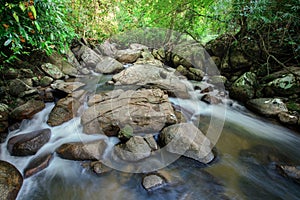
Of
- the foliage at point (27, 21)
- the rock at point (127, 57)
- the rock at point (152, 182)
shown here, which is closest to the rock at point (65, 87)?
the foliage at point (27, 21)

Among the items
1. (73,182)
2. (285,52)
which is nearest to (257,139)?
(285,52)

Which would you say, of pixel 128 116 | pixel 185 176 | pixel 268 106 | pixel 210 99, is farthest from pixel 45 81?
pixel 268 106

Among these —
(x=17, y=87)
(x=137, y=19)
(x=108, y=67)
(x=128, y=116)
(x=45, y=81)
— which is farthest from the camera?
(x=137, y=19)

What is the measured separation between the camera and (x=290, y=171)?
2477 millimetres

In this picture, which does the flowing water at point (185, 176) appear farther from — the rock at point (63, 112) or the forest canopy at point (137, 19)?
the forest canopy at point (137, 19)

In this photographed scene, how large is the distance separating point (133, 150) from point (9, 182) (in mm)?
1503

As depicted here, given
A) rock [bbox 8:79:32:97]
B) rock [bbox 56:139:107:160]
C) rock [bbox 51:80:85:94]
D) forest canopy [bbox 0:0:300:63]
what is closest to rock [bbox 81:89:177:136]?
rock [bbox 56:139:107:160]

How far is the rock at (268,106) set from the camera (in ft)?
12.4

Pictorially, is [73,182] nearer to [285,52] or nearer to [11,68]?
[11,68]

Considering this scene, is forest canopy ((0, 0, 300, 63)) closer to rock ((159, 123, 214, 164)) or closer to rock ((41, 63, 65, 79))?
rock ((41, 63, 65, 79))

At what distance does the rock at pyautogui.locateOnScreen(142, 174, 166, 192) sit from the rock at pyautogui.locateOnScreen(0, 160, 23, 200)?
1526 mm

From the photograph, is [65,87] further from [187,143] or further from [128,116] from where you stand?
[187,143]

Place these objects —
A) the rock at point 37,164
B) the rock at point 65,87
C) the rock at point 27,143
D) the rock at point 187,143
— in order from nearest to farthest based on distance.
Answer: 1. the rock at point 37,164
2. the rock at point 27,143
3. the rock at point 187,143
4. the rock at point 65,87

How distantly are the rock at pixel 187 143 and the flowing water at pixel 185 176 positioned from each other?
0.12 meters
